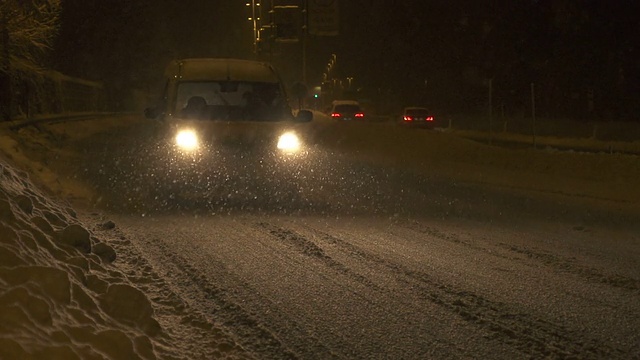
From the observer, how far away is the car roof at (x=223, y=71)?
48.4 feet

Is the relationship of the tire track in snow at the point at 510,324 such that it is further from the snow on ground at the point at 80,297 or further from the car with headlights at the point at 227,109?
the car with headlights at the point at 227,109

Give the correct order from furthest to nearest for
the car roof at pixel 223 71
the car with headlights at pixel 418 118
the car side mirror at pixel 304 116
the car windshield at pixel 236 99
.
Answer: the car with headlights at pixel 418 118
the car roof at pixel 223 71
the car windshield at pixel 236 99
the car side mirror at pixel 304 116

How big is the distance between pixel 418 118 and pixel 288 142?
127 ft

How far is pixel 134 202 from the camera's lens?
13867 millimetres

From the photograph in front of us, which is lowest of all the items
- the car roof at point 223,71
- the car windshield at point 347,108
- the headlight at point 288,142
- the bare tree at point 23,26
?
the headlight at point 288,142

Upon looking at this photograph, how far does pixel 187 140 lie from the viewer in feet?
45.5

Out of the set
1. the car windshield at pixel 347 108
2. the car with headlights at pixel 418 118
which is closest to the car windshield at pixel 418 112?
the car with headlights at pixel 418 118

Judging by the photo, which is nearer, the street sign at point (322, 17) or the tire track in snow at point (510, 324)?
the tire track in snow at point (510, 324)

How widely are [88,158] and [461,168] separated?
9386 millimetres

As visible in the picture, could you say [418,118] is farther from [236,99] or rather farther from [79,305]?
[79,305]

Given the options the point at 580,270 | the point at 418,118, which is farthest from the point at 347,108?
the point at 580,270

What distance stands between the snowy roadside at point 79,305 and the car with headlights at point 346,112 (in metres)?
46.1

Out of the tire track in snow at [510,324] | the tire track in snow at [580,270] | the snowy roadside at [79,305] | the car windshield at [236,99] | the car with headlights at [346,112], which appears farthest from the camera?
the car with headlights at [346,112]

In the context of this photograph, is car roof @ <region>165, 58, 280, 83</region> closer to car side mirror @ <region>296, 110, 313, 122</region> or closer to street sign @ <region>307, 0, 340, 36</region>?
car side mirror @ <region>296, 110, 313, 122</region>
